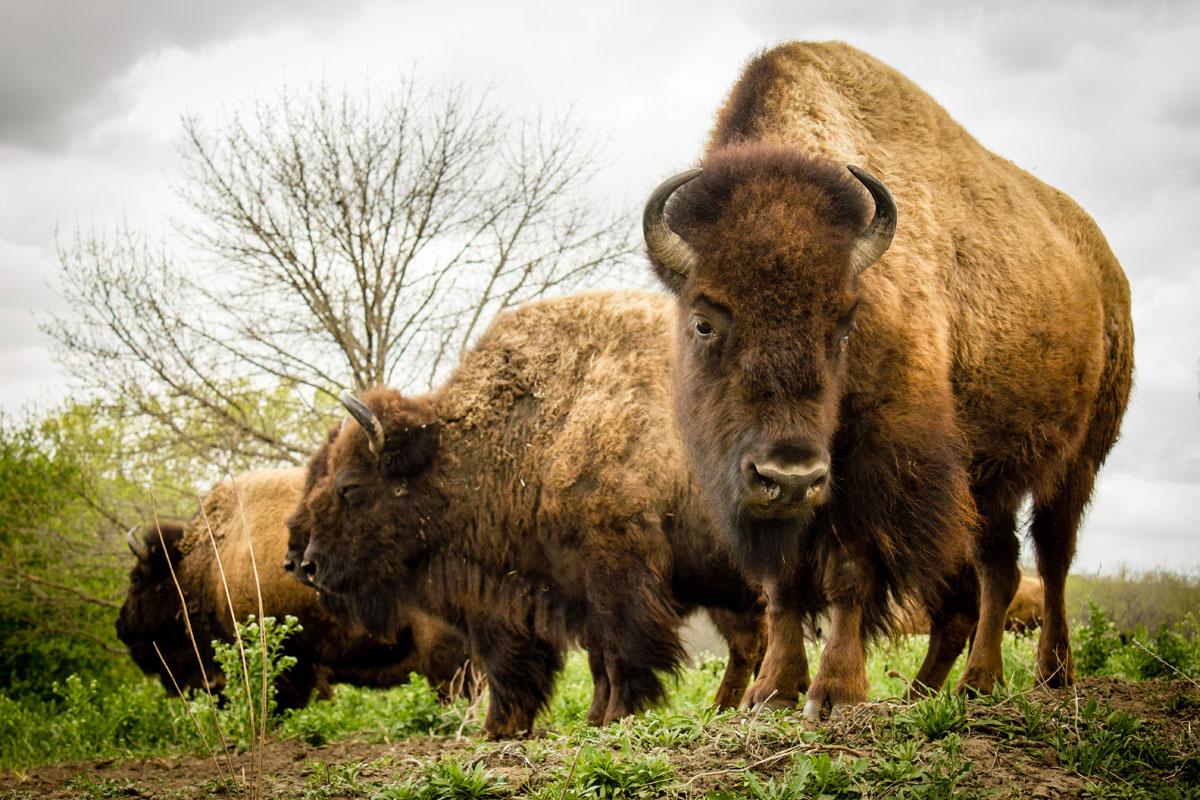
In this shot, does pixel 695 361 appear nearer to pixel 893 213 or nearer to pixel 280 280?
pixel 893 213

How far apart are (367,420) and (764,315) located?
4.41m

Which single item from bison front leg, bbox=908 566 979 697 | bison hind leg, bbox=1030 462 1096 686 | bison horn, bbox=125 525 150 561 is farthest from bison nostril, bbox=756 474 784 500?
bison horn, bbox=125 525 150 561

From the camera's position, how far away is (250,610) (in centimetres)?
1041

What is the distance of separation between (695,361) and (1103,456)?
151 inches

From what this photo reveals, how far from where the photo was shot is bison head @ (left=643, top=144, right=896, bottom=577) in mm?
3582

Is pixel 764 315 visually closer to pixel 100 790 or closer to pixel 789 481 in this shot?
pixel 789 481

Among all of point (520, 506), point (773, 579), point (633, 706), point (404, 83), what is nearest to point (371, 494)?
point (520, 506)

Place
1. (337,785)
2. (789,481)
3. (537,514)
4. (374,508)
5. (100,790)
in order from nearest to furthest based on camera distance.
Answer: (789,481)
(337,785)
(100,790)
(537,514)
(374,508)

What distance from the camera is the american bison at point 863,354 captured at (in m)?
3.76

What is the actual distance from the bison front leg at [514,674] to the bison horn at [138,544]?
5.47m

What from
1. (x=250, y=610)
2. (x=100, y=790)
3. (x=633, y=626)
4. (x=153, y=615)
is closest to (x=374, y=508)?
(x=633, y=626)

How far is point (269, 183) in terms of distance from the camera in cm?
1302

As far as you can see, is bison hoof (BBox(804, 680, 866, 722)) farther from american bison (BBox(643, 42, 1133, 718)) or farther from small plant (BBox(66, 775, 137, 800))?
small plant (BBox(66, 775, 137, 800))

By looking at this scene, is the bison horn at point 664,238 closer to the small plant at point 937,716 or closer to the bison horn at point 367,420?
the small plant at point 937,716
